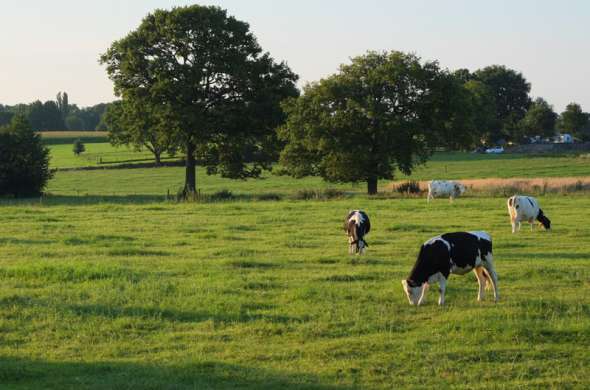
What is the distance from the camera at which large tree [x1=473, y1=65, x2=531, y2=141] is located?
14250 cm

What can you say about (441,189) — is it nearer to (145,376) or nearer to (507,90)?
(145,376)

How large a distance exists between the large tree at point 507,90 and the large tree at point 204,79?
9765 centimetres

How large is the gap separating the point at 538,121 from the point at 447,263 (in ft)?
415

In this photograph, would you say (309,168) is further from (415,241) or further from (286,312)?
(286,312)

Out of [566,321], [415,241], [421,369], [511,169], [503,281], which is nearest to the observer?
[421,369]

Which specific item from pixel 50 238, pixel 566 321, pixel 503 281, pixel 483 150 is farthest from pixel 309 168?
pixel 483 150

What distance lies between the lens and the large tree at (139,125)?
47.5 m

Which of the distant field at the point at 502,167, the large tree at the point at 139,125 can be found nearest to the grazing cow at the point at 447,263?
the large tree at the point at 139,125

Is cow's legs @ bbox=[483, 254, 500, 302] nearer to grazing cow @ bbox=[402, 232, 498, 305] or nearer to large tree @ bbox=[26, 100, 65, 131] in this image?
grazing cow @ bbox=[402, 232, 498, 305]

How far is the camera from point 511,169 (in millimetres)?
77625

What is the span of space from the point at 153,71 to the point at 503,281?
34.9 metres

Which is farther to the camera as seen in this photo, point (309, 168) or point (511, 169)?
point (511, 169)

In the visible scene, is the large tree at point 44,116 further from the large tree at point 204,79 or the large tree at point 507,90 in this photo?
the large tree at point 204,79

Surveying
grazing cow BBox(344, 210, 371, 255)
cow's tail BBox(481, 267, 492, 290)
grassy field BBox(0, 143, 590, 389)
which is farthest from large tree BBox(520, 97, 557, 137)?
cow's tail BBox(481, 267, 492, 290)
